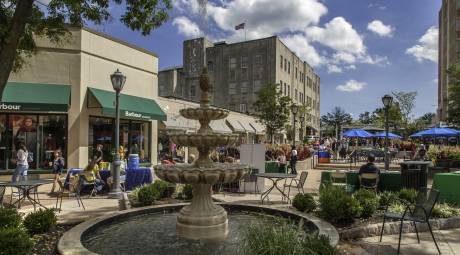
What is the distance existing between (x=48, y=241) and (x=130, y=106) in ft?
50.4

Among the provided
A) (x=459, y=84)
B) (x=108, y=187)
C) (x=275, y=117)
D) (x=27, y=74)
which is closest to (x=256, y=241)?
(x=108, y=187)

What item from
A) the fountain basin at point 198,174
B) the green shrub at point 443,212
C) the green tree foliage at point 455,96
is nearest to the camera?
the fountain basin at point 198,174

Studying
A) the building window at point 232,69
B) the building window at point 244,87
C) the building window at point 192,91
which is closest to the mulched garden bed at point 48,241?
the building window at point 244,87

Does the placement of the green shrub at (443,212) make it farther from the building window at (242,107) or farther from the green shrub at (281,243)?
the building window at (242,107)

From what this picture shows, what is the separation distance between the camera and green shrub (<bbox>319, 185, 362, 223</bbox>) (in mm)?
7488

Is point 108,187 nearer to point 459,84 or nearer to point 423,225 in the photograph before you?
point 423,225

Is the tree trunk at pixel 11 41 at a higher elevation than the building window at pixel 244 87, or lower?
lower

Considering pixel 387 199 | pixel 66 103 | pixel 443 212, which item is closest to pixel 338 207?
pixel 387 199

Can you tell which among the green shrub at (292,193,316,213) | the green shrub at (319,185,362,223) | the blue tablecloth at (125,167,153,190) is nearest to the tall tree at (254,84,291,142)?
the blue tablecloth at (125,167,153,190)

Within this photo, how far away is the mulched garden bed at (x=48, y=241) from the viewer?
5637mm

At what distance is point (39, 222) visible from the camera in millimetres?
6676

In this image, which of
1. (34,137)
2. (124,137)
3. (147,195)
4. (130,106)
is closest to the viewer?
(147,195)

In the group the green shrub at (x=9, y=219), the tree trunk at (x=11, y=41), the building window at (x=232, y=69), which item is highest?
the building window at (x=232, y=69)

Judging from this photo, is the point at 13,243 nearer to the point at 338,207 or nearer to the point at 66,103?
the point at 338,207
